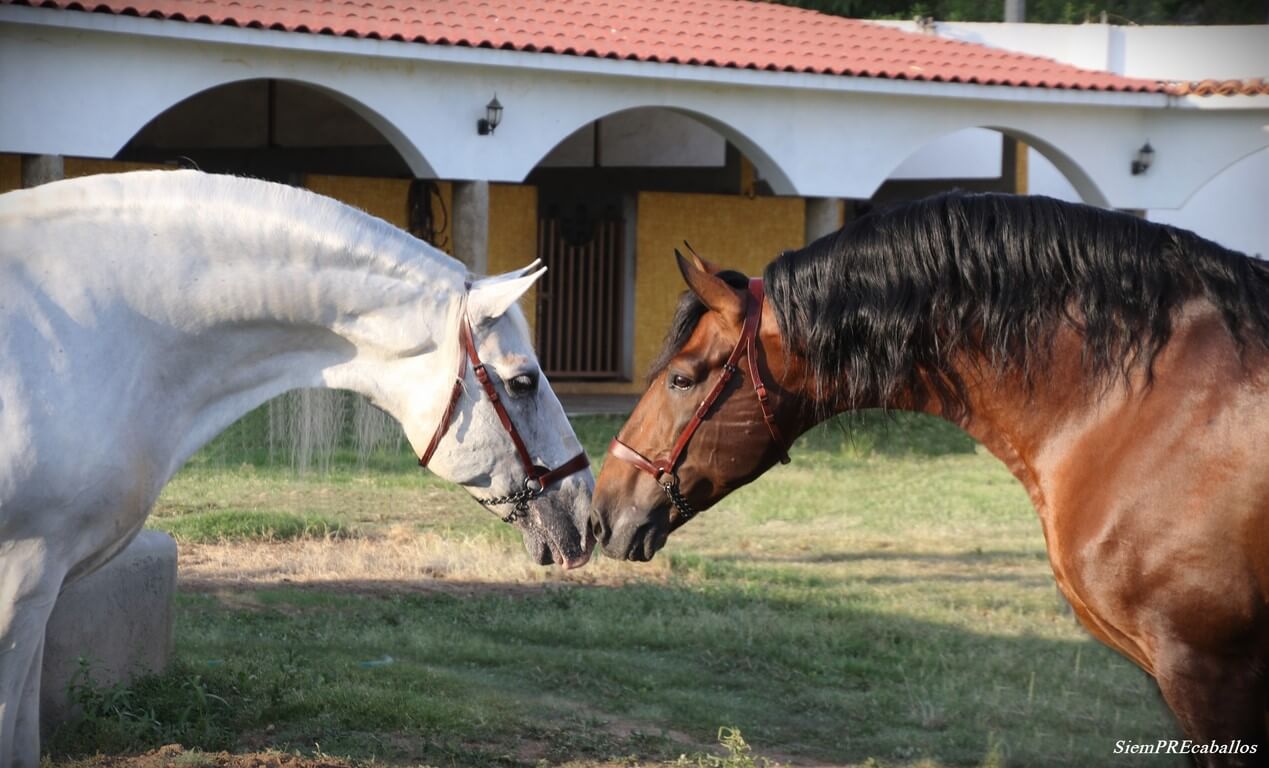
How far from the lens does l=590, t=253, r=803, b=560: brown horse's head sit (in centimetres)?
355

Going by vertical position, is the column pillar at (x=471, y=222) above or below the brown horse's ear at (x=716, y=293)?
below

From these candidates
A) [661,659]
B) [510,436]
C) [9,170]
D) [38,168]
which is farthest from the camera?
[9,170]

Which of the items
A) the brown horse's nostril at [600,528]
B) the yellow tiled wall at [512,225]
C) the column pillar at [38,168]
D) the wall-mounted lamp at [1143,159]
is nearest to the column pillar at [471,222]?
the yellow tiled wall at [512,225]

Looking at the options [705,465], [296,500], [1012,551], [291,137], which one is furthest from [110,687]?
[291,137]

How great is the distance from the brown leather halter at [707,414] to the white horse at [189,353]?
1.24 feet

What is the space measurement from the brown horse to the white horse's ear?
17.3 inches

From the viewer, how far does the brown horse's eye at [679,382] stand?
3588mm

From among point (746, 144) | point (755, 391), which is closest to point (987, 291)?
point (755, 391)

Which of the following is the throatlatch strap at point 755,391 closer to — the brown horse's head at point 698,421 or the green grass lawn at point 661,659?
the brown horse's head at point 698,421

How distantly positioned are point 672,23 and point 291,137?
4644 mm

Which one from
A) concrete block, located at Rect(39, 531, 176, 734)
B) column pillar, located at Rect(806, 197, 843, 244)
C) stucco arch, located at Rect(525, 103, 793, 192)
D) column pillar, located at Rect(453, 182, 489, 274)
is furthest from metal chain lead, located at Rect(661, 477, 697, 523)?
column pillar, located at Rect(806, 197, 843, 244)

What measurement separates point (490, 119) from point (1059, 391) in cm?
990

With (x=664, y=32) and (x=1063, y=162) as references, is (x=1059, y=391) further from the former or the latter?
(x=1063, y=162)

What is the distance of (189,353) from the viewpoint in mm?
3652
